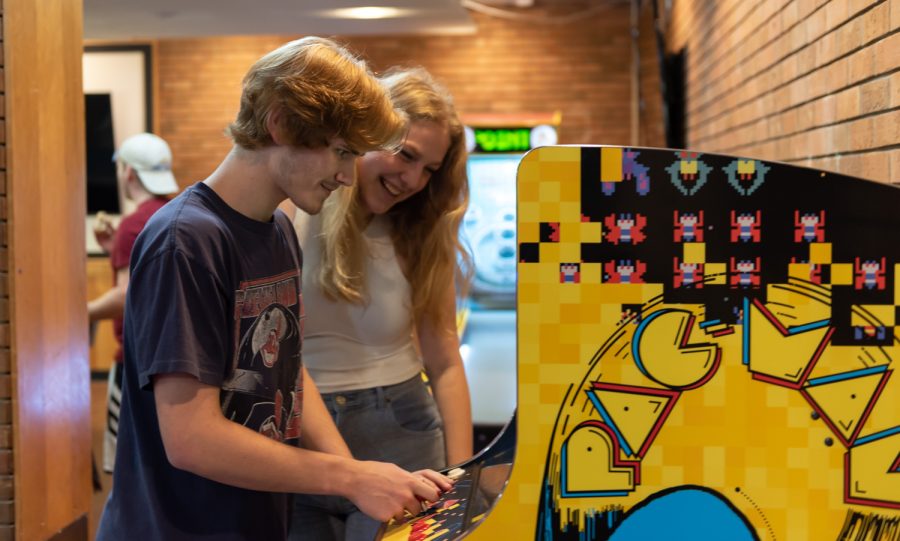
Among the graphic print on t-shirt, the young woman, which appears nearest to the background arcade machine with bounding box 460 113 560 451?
the young woman

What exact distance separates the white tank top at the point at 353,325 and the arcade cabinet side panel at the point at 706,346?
69cm

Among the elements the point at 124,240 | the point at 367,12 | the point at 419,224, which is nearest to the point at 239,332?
the point at 419,224

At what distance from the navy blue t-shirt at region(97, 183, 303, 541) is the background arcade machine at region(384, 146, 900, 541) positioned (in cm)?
37

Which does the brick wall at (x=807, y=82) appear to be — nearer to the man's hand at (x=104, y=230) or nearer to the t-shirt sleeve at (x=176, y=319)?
the t-shirt sleeve at (x=176, y=319)

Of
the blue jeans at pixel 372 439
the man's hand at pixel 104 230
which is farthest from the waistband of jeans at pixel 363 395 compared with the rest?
the man's hand at pixel 104 230

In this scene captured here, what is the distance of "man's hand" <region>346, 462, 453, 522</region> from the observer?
1.21 metres

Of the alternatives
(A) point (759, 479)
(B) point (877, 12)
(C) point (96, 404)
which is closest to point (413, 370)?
(A) point (759, 479)

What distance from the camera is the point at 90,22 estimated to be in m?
5.52

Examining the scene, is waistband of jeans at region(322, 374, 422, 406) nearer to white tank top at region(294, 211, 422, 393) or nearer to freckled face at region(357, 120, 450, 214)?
white tank top at region(294, 211, 422, 393)

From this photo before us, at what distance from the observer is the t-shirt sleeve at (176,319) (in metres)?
1.14

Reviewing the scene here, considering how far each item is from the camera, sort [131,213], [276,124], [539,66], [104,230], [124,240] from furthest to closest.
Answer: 1. [539,66]
2. [104,230]
3. [131,213]
4. [124,240]
5. [276,124]

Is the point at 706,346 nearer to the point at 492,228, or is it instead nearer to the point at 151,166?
the point at 151,166

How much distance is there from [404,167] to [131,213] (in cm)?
233

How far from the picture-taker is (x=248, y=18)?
18.2 feet
